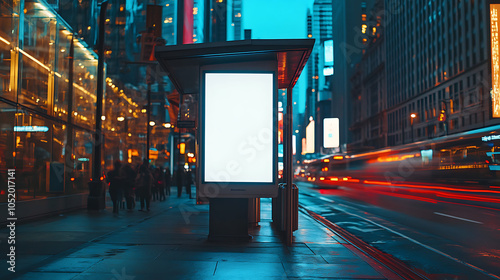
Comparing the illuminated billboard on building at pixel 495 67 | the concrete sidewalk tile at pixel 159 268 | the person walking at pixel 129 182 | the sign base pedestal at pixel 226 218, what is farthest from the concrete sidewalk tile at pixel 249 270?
the illuminated billboard on building at pixel 495 67

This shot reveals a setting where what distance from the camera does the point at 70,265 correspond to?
25.1 ft

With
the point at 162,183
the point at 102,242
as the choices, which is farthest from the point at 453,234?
the point at 162,183

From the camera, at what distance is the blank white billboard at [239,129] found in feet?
32.2

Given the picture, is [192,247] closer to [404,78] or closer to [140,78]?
[140,78]

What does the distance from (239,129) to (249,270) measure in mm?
3266

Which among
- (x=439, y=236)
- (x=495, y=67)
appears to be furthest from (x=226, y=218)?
(x=495, y=67)

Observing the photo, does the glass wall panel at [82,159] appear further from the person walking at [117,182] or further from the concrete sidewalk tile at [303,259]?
the concrete sidewalk tile at [303,259]

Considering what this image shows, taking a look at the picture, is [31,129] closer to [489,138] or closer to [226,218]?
[226,218]

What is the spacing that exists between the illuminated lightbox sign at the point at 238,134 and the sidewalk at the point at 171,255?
140cm

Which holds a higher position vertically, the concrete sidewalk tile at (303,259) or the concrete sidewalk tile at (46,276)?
the concrete sidewalk tile at (46,276)

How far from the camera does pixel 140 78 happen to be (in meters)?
47.5

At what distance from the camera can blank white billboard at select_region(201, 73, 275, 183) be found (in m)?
9.82

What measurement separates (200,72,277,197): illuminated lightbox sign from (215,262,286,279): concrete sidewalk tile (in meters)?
2.02

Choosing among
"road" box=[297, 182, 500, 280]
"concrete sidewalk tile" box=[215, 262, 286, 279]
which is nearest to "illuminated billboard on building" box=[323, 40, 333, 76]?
"road" box=[297, 182, 500, 280]
